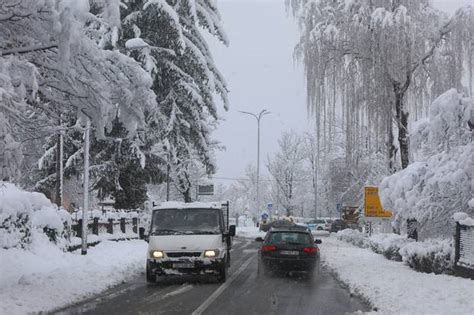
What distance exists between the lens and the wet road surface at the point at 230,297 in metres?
10.9

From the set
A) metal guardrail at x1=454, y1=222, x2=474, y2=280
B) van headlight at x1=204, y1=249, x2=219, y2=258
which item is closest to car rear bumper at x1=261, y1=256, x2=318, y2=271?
van headlight at x1=204, y1=249, x2=219, y2=258

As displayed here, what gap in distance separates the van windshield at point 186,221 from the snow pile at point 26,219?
3510 mm

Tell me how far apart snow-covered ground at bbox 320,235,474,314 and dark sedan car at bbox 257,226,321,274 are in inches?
39.3

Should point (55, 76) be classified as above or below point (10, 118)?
above

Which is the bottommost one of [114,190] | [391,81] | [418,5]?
[114,190]

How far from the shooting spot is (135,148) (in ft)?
101

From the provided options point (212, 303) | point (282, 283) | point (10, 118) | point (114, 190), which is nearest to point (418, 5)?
point (282, 283)

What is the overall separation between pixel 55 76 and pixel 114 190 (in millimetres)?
23029

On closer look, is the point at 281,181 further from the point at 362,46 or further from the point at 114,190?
the point at 362,46

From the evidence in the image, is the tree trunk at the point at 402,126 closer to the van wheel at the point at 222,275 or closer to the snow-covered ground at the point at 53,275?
the van wheel at the point at 222,275

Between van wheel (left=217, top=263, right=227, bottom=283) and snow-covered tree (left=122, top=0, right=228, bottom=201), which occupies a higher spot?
snow-covered tree (left=122, top=0, right=228, bottom=201)

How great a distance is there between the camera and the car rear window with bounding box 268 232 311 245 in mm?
17031

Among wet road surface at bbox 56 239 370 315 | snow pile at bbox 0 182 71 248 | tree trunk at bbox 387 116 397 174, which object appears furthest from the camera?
tree trunk at bbox 387 116 397 174

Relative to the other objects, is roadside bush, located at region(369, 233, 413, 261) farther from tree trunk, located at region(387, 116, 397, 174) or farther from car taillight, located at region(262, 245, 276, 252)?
car taillight, located at region(262, 245, 276, 252)
